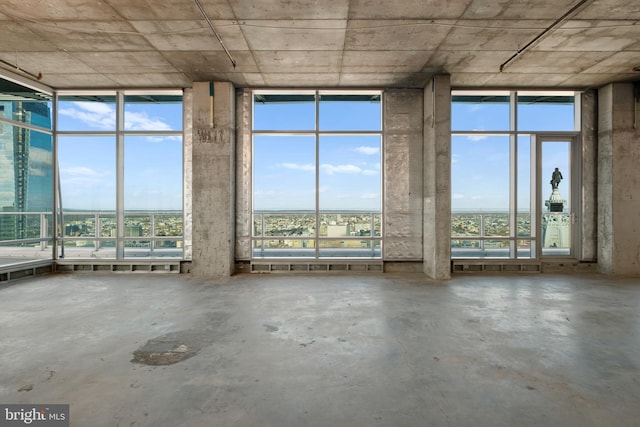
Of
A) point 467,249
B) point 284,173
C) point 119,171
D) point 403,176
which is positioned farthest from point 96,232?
point 467,249

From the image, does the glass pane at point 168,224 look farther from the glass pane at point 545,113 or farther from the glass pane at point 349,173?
the glass pane at point 545,113

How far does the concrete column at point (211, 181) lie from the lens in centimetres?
620

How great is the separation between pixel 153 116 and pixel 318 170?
3.69 m

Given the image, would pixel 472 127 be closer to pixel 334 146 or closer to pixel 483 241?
pixel 483 241

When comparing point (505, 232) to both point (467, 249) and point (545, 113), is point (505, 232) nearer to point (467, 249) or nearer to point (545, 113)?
point (467, 249)

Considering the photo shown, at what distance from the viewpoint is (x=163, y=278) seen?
600 cm

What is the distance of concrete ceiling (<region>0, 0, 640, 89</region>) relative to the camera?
12.7ft

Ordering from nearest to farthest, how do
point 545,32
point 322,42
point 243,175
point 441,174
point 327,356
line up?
point 327,356, point 545,32, point 322,42, point 441,174, point 243,175

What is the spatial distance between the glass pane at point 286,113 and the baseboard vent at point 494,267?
4235 millimetres

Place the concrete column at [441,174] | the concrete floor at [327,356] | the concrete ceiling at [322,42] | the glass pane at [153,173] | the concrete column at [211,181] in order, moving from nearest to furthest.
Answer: the concrete floor at [327,356] → the concrete ceiling at [322,42] → the concrete column at [441,174] → the concrete column at [211,181] → the glass pane at [153,173]

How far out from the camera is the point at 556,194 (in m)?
6.75

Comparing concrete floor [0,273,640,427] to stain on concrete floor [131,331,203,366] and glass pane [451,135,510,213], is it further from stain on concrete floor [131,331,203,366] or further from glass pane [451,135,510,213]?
glass pane [451,135,510,213]

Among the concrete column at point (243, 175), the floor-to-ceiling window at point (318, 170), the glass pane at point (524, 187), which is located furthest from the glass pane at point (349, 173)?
the glass pane at point (524, 187)

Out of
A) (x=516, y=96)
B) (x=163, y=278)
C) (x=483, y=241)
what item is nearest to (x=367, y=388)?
(x=163, y=278)
